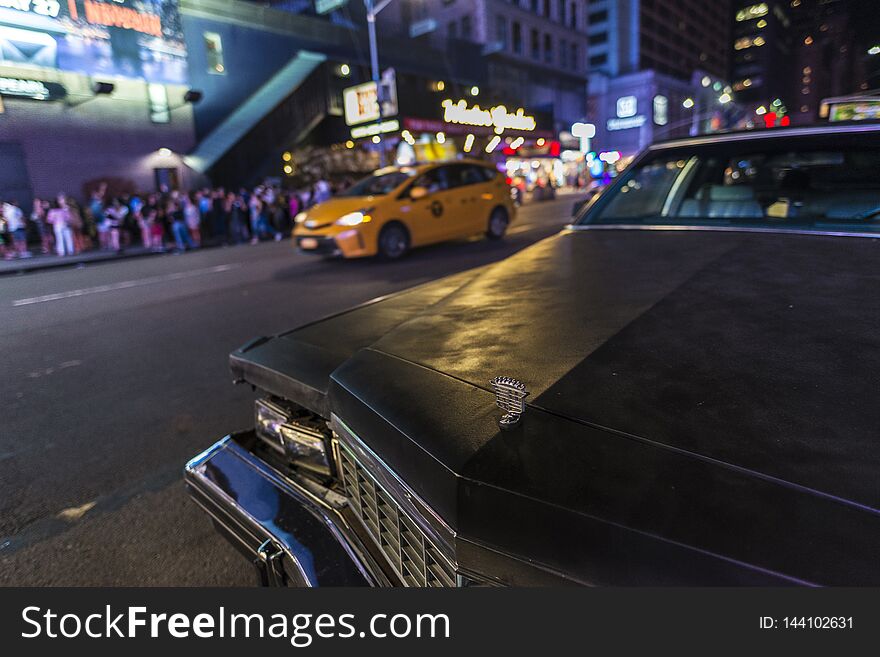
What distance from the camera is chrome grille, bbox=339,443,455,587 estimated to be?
1079mm

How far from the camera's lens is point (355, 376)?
1.45m

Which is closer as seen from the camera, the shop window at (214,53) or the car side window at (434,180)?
the car side window at (434,180)

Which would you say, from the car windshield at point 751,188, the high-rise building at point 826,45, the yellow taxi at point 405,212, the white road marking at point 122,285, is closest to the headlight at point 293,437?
the car windshield at point 751,188

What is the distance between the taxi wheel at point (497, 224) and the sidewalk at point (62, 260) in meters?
9.32

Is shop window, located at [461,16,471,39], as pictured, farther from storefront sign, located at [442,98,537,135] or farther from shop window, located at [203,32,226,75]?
shop window, located at [203,32,226,75]

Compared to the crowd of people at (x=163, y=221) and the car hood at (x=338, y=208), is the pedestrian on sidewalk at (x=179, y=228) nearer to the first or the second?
the crowd of people at (x=163, y=221)

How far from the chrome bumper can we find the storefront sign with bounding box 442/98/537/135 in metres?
28.4

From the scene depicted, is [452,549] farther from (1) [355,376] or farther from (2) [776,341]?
(2) [776,341]

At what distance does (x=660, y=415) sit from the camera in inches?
41.1

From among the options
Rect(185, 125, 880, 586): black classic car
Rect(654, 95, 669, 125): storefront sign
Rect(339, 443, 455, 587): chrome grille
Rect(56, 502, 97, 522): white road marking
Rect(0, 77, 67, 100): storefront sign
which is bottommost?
Rect(56, 502, 97, 522): white road marking

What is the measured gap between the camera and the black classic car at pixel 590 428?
2.61 ft

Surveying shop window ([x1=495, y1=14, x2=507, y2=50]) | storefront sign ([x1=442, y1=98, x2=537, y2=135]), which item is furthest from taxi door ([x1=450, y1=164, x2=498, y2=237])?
shop window ([x1=495, y1=14, x2=507, y2=50])

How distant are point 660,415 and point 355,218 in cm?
875

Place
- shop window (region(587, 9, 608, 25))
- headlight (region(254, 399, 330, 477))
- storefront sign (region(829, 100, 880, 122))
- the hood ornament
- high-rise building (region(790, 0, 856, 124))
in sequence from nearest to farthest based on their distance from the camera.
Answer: the hood ornament → headlight (region(254, 399, 330, 477)) → high-rise building (region(790, 0, 856, 124)) → storefront sign (region(829, 100, 880, 122)) → shop window (region(587, 9, 608, 25))
